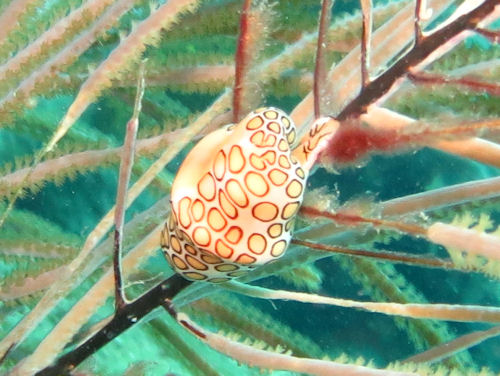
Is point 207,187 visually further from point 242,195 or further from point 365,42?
point 365,42

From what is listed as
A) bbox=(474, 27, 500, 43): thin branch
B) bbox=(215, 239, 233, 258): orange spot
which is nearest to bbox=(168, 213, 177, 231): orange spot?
bbox=(215, 239, 233, 258): orange spot

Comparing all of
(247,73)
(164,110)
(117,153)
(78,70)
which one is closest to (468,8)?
(247,73)

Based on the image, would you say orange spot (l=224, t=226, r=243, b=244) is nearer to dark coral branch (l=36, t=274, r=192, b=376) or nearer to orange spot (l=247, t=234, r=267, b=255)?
orange spot (l=247, t=234, r=267, b=255)

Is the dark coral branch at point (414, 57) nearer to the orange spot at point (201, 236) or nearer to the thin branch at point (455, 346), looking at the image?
the orange spot at point (201, 236)

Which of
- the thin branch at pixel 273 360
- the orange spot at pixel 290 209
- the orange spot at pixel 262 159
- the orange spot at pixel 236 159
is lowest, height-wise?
the thin branch at pixel 273 360

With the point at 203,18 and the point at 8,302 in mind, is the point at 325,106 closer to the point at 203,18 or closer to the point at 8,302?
the point at 203,18

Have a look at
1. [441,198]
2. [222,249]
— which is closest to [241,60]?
[222,249]

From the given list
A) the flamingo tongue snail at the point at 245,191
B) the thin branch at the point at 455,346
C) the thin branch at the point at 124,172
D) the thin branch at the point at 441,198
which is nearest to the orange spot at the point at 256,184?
the flamingo tongue snail at the point at 245,191
